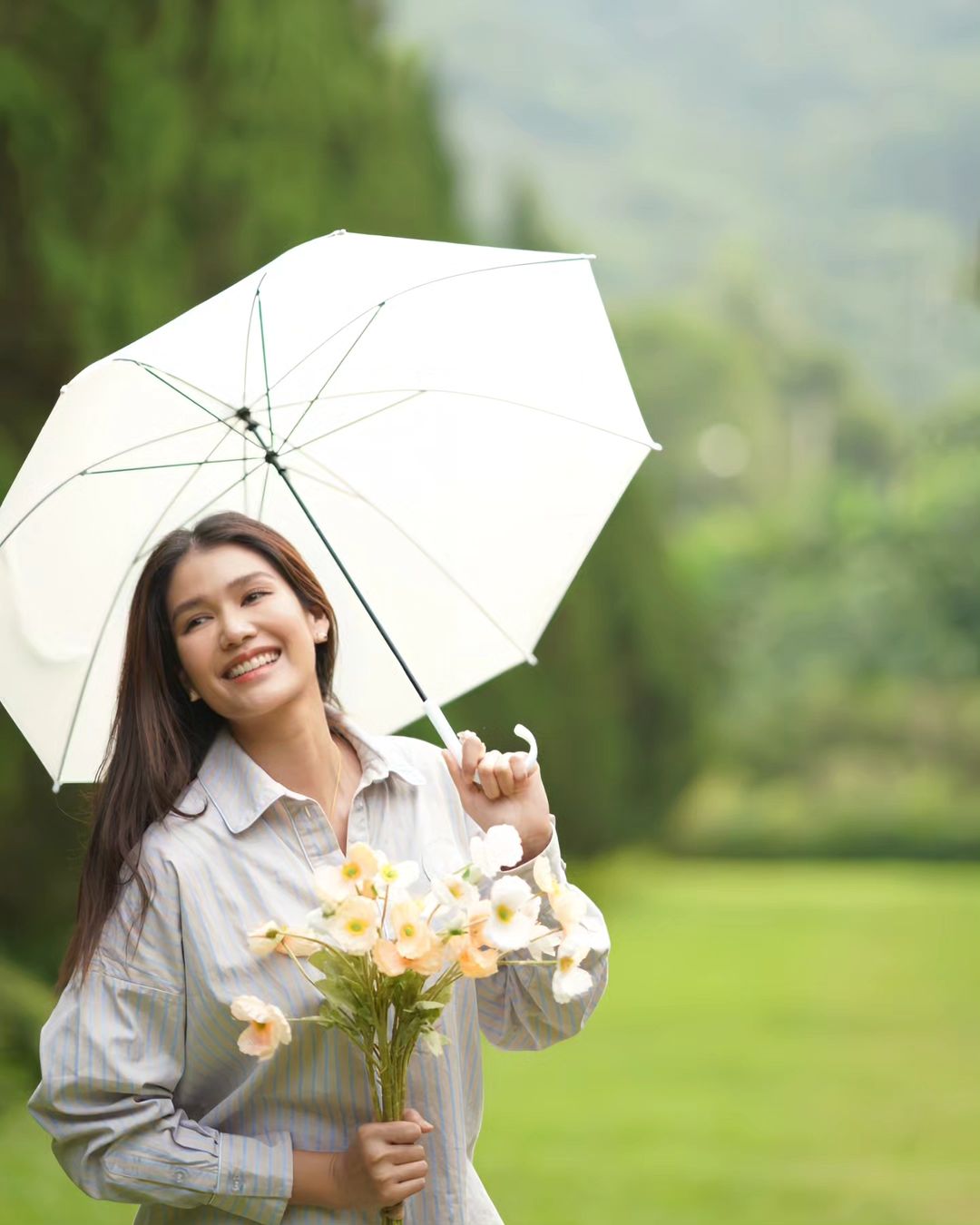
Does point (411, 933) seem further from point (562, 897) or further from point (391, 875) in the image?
point (562, 897)

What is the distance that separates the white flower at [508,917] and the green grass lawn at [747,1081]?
12.1 ft

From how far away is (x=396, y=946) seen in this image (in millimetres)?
1449

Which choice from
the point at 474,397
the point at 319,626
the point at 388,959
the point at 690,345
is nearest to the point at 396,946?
the point at 388,959

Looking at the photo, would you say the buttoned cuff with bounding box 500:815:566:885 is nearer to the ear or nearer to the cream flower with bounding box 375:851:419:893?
the cream flower with bounding box 375:851:419:893

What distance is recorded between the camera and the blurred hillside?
15.3 meters

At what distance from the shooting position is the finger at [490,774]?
1.61m

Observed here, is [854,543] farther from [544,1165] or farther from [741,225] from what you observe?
[544,1165]

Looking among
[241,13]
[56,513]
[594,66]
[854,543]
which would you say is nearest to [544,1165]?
[241,13]

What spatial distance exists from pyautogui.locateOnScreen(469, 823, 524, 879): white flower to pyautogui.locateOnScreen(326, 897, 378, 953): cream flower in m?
0.11

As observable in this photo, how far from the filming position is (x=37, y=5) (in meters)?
5.08

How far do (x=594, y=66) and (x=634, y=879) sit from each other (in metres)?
10.0

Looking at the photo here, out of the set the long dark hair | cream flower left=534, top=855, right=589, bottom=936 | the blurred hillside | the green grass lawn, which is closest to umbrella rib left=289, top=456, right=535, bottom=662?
the long dark hair

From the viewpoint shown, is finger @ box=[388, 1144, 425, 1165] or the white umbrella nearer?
finger @ box=[388, 1144, 425, 1165]

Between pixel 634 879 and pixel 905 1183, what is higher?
pixel 634 879
